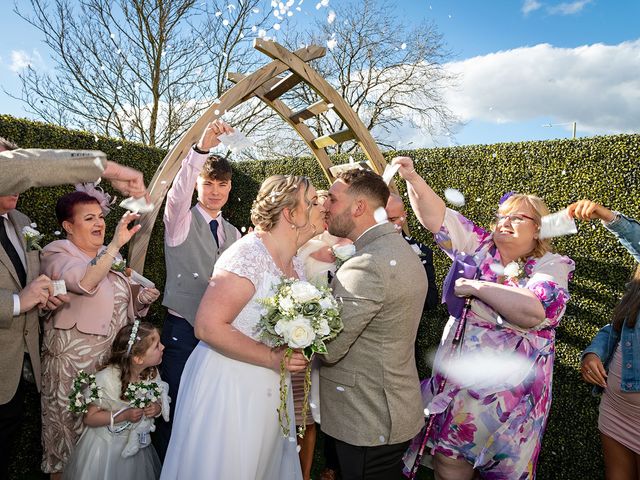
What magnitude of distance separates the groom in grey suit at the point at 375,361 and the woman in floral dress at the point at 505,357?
0.56 meters

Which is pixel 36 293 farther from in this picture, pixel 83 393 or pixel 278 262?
pixel 278 262

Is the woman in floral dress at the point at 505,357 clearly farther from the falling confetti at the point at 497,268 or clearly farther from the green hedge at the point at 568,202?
the green hedge at the point at 568,202

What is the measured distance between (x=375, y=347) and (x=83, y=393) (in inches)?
74.6

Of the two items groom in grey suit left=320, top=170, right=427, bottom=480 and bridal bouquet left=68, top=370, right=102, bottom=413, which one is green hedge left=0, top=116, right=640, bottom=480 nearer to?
bridal bouquet left=68, top=370, right=102, bottom=413

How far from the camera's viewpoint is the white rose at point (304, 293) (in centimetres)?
192

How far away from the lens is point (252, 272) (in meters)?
2.10

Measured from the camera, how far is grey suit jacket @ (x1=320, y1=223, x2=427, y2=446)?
6.73 feet

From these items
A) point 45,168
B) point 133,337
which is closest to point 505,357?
point 133,337

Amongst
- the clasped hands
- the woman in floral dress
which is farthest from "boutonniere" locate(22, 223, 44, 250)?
the woman in floral dress

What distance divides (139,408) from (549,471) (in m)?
3.64

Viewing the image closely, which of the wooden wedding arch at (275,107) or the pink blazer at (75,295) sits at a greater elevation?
the wooden wedding arch at (275,107)

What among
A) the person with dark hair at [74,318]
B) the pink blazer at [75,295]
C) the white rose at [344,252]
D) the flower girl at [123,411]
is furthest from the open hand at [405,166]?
the pink blazer at [75,295]

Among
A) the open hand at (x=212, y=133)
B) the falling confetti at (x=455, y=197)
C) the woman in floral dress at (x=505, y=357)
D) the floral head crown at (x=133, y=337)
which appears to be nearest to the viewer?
the woman in floral dress at (x=505, y=357)

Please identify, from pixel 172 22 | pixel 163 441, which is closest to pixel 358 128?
pixel 163 441
